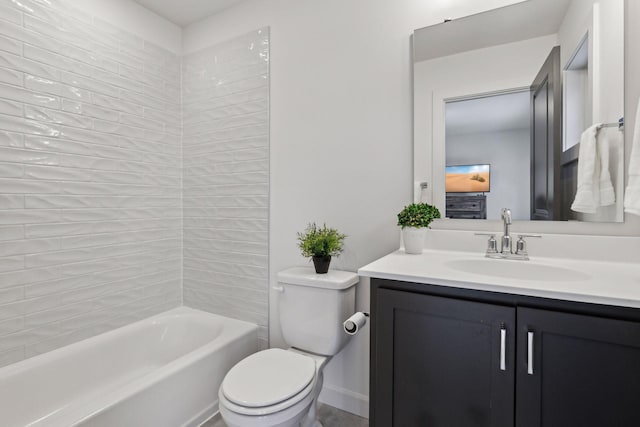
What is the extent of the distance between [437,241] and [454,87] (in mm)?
761

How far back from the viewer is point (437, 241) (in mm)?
1619

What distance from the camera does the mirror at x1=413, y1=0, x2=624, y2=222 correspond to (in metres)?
1.32

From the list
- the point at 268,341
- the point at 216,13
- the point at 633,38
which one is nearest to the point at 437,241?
the point at 633,38

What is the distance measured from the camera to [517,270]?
136cm

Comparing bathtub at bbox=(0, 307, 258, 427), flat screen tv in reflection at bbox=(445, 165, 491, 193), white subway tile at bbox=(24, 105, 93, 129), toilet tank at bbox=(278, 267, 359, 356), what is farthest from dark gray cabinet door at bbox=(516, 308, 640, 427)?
white subway tile at bbox=(24, 105, 93, 129)

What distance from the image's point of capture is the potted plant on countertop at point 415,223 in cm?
153

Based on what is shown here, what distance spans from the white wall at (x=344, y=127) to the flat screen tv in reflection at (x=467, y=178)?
20 centimetres

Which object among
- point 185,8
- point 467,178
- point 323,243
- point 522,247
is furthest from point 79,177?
point 522,247

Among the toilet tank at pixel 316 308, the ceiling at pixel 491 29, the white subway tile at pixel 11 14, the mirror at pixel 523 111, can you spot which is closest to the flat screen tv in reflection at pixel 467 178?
the mirror at pixel 523 111

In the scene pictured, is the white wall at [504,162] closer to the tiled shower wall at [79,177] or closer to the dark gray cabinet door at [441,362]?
the dark gray cabinet door at [441,362]

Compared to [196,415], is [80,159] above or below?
above

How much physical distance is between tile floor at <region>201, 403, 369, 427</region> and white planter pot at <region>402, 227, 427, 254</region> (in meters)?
0.98

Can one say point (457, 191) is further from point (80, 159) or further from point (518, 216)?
point (80, 159)

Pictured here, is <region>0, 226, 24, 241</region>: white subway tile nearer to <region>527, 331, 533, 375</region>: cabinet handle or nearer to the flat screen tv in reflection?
the flat screen tv in reflection
